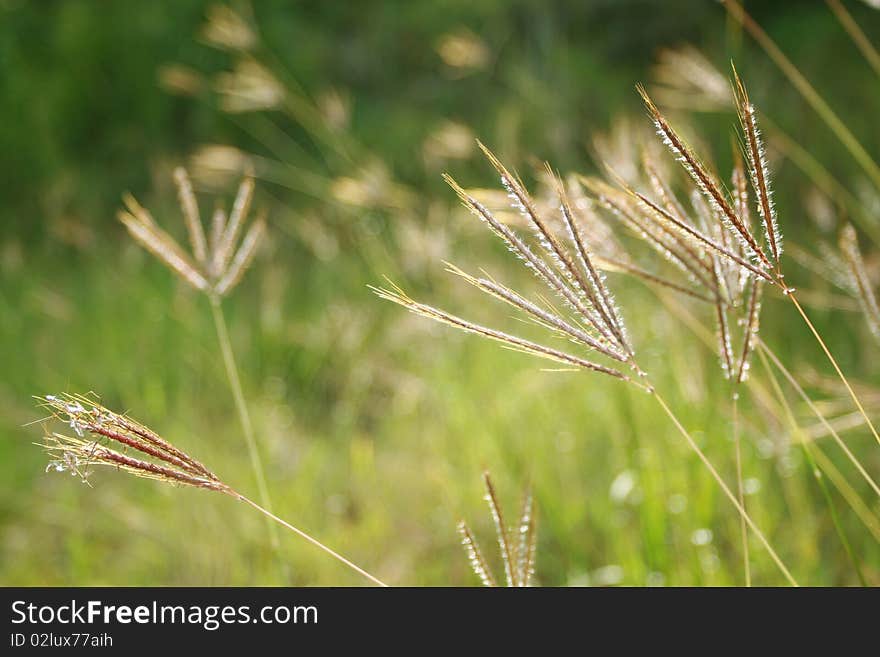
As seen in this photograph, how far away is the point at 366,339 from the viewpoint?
355 centimetres

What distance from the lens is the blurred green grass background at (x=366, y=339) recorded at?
85.0 inches

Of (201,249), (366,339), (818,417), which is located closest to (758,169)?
(818,417)

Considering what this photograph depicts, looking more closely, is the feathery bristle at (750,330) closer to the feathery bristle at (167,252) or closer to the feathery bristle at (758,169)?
the feathery bristle at (758,169)

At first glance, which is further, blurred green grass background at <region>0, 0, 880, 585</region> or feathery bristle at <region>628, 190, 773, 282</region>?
blurred green grass background at <region>0, 0, 880, 585</region>

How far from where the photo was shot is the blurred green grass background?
85.0 inches

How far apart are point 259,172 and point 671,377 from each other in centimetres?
422

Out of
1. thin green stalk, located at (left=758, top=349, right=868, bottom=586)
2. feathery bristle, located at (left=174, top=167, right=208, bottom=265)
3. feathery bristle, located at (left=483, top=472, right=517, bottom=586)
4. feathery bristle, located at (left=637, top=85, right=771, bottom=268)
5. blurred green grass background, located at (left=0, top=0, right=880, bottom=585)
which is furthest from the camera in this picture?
blurred green grass background, located at (left=0, top=0, right=880, bottom=585)

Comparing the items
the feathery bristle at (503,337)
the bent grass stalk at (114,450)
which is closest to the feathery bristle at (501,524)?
the feathery bristle at (503,337)

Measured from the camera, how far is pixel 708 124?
565 cm

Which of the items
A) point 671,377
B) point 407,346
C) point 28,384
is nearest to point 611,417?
point 671,377

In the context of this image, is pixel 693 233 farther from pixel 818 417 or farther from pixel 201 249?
pixel 201 249

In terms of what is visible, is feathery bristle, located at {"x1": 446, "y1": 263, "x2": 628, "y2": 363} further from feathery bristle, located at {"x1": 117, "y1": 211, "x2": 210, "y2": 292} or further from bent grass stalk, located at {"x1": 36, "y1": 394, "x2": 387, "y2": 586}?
feathery bristle, located at {"x1": 117, "y1": 211, "x2": 210, "y2": 292}

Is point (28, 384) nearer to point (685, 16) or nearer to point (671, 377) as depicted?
point (671, 377)

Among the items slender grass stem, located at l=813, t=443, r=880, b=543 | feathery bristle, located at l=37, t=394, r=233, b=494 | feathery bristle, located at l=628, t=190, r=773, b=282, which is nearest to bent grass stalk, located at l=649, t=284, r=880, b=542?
slender grass stem, located at l=813, t=443, r=880, b=543
